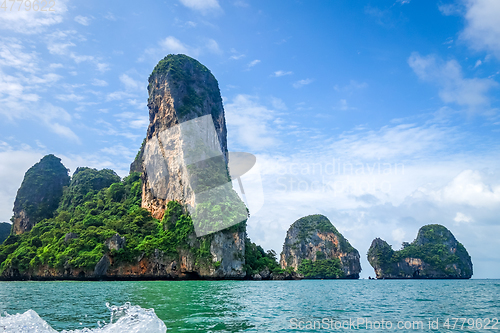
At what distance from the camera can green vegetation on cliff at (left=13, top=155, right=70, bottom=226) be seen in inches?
2183

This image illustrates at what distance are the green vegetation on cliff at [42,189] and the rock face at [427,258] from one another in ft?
219

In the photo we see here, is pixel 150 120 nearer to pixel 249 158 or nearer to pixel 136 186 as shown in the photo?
pixel 136 186

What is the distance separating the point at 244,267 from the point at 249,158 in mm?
19868

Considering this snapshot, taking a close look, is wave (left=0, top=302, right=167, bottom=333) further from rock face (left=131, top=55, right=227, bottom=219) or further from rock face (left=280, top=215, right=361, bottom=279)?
rock face (left=280, top=215, right=361, bottom=279)

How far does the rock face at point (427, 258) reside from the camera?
73562mm

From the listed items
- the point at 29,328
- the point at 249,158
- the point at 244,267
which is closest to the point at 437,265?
the point at 249,158

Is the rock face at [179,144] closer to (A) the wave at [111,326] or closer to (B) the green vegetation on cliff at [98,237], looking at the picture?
(B) the green vegetation on cliff at [98,237]

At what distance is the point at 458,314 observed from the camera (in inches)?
416

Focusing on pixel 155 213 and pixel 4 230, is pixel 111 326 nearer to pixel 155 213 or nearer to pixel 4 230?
pixel 155 213

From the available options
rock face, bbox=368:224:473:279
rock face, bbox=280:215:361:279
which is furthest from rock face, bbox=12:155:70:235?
rock face, bbox=368:224:473:279

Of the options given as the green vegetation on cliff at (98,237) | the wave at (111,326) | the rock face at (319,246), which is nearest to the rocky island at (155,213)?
the green vegetation on cliff at (98,237)

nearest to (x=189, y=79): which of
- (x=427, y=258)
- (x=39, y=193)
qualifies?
(x=39, y=193)

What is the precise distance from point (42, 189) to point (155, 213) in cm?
2577

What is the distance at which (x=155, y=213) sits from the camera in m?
44.4
